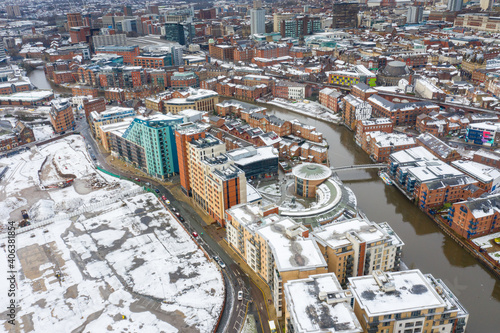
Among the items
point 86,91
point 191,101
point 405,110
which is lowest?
point 86,91

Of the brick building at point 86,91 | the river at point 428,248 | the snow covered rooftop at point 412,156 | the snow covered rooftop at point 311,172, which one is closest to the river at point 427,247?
the river at point 428,248

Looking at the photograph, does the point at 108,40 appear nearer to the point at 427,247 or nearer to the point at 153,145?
the point at 153,145

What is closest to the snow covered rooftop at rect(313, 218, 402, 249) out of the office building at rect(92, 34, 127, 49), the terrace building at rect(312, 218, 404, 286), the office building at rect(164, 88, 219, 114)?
the terrace building at rect(312, 218, 404, 286)

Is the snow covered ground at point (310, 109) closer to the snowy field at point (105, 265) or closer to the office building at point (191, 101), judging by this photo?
the office building at point (191, 101)

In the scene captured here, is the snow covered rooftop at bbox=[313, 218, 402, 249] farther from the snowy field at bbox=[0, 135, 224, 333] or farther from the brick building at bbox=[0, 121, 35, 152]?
the brick building at bbox=[0, 121, 35, 152]

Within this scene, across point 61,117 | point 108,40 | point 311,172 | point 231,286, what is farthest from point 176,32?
point 231,286
